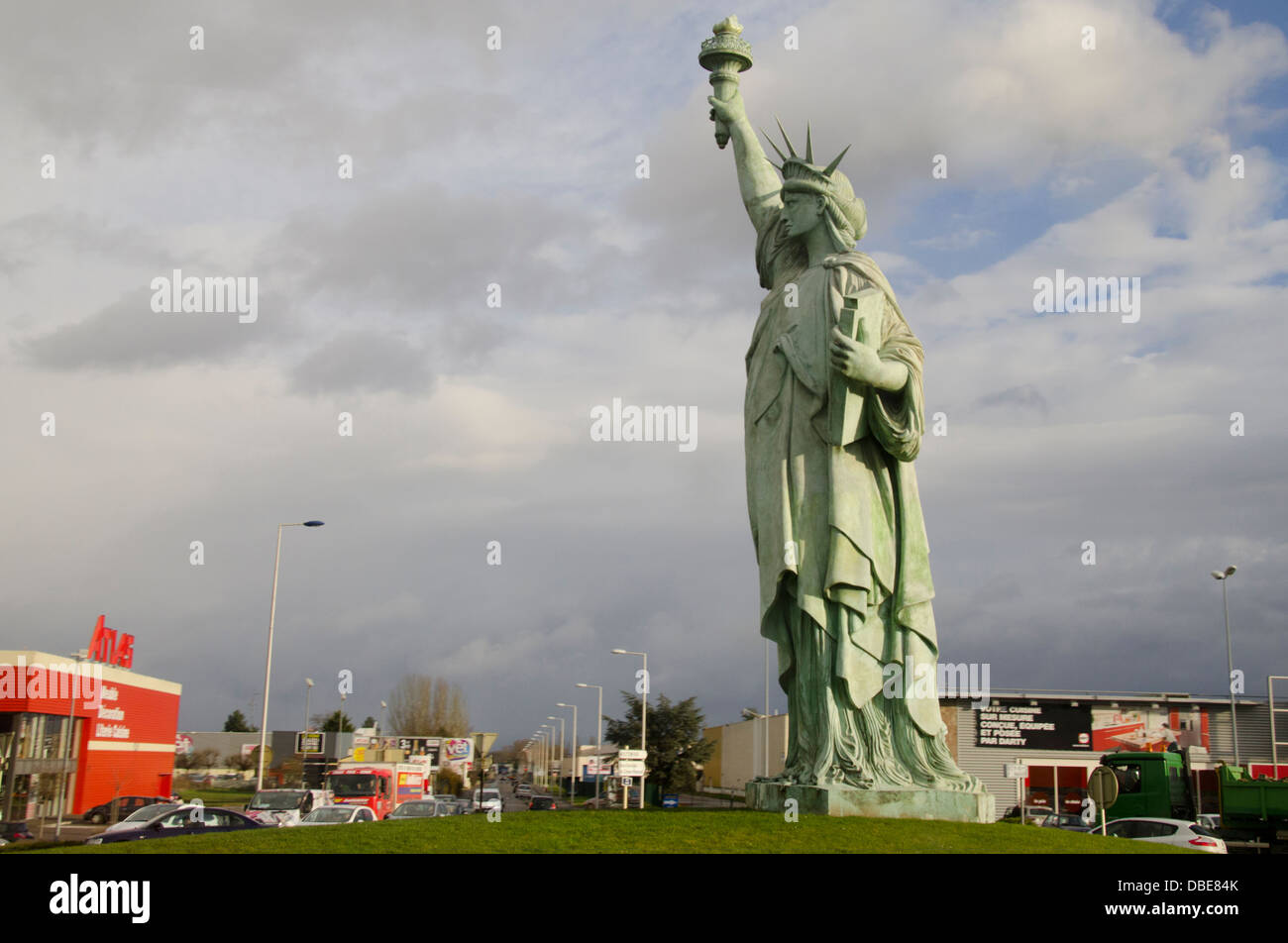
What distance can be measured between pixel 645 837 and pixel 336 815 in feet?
61.3

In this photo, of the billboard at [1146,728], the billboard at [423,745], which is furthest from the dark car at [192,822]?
the billboard at [423,745]

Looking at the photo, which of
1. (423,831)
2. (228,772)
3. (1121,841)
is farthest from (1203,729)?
(228,772)

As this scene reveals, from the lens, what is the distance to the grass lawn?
9.34 metres

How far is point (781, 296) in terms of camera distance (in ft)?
43.8

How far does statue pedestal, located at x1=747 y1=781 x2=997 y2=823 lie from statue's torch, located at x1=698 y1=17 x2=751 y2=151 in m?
8.14

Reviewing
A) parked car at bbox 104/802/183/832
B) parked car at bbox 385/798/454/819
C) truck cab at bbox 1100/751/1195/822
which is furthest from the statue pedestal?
truck cab at bbox 1100/751/1195/822

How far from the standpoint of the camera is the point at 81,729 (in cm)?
4444

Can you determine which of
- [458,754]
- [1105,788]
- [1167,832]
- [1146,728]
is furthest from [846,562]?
[458,754]

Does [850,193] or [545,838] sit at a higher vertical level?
[850,193]

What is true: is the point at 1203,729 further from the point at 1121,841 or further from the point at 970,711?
the point at 1121,841

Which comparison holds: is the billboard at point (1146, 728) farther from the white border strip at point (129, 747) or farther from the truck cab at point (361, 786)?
the white border strip at point (129, 747)

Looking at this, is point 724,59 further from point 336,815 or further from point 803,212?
point 336,815

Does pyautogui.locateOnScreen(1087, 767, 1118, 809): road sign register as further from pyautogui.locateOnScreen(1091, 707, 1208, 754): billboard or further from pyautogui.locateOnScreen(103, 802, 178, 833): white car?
pyautogui.locateOnScreen(1091, 707, 1208, 754): billboard
